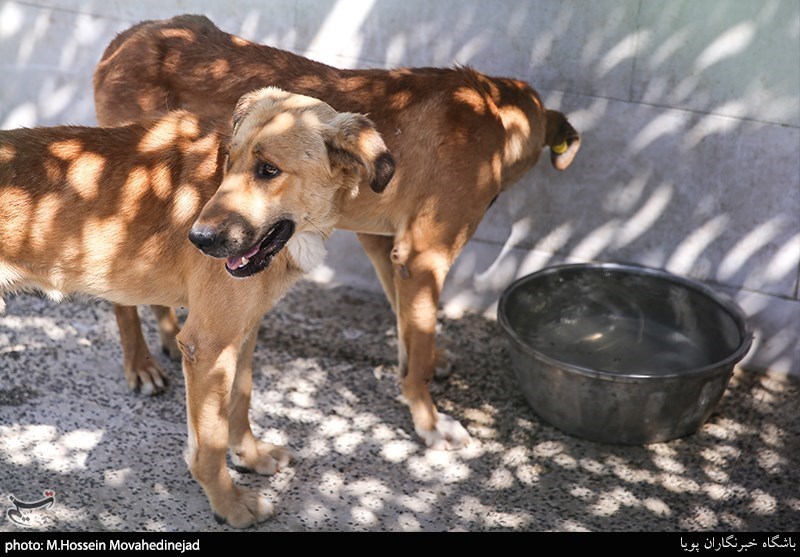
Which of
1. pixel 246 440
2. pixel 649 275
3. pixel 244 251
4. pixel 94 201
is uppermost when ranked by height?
pixel 244 251

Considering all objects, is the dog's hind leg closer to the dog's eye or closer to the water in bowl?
the dog's eye

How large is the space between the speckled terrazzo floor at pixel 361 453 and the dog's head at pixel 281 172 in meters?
1.52

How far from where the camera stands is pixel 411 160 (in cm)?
504

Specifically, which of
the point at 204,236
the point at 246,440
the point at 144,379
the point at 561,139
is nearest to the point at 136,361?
the point at 144,379

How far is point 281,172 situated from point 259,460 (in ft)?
5.77

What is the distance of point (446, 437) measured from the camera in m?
5.31

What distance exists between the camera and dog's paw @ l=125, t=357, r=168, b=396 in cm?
552

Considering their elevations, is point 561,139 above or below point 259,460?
above

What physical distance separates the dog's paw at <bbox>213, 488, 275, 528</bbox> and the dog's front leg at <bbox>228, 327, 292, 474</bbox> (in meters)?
0.30

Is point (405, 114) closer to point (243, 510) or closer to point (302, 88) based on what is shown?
point (302, 88)

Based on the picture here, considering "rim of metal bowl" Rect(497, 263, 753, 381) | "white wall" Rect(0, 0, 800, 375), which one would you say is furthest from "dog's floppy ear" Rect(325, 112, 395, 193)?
"white wall" Rect(0, 0, 800, 375)

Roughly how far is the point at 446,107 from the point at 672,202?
1767 mm

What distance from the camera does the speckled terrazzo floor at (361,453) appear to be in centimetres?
475
